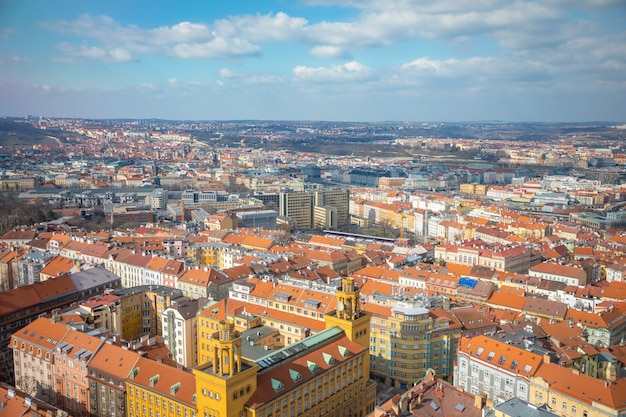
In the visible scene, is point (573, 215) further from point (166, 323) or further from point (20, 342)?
point (20, 342)

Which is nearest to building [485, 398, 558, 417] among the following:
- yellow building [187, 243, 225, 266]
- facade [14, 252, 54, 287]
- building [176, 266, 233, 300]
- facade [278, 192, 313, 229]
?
building [176, 266, 233, 300]

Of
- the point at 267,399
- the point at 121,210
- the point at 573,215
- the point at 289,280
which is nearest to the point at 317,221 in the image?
the point at 121,210

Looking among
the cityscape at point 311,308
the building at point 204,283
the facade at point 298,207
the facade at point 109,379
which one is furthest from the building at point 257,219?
the facade at point 109,379

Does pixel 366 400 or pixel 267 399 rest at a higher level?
pixel 267 399

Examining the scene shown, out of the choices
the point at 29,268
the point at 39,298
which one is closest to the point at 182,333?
the point at 39,298

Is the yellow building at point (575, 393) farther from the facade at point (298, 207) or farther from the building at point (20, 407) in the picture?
the facade at point (298, 207)

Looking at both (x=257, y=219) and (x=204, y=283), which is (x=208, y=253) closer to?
(x=204, y=283)

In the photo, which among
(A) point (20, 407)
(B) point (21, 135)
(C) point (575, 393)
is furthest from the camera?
(B) point (21, 135)
